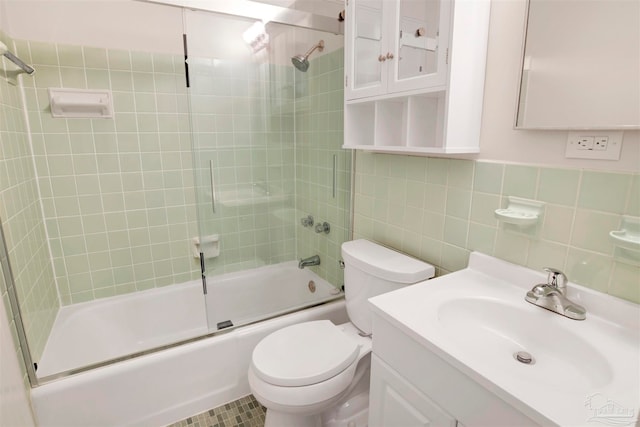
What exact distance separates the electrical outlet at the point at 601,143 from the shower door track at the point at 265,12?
1.36 meters

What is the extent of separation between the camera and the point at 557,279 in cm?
99

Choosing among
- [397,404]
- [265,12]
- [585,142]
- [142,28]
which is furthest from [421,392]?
[142,28]

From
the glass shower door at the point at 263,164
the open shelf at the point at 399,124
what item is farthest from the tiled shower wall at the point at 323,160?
the open shelf at the point at 399,124

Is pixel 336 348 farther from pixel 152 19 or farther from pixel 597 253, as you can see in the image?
pixel 152 19

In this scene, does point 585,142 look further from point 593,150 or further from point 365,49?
point 365,49

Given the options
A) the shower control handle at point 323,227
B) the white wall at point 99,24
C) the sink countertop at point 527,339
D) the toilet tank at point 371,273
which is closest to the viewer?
the sink countertop at point 527,339

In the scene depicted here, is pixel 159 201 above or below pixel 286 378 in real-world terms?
above

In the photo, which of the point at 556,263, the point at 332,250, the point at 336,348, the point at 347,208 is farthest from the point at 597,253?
the point at 332,250

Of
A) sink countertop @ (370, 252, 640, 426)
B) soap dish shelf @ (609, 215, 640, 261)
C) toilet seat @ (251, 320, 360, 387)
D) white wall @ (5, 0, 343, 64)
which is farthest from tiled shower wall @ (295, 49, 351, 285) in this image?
soap dish shelf @ (609, 215, 640, 261)

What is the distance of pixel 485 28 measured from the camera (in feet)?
3.77

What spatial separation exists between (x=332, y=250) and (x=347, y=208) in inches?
12.7

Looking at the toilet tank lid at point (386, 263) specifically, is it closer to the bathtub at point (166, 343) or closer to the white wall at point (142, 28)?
the bathtub at point (166, 343)

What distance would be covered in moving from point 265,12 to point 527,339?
5.64ft

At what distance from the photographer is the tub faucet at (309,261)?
7.41ft
